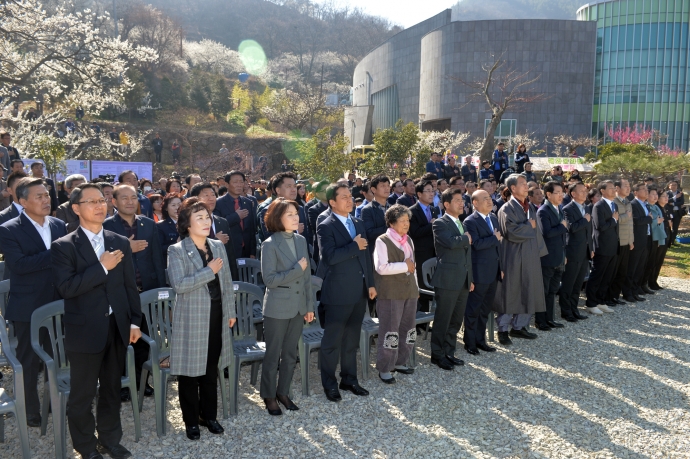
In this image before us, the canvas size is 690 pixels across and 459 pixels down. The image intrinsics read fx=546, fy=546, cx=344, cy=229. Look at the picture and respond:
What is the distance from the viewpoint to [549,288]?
7625mm

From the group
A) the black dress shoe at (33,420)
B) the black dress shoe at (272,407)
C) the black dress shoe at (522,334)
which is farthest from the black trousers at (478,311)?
the black dress shoe at (33,420)

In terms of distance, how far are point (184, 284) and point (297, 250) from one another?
1.09 m

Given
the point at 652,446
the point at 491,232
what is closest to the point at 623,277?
the point at 491,232

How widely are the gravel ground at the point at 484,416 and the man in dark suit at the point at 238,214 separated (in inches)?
90.7

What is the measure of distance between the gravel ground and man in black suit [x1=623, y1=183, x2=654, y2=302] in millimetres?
2827

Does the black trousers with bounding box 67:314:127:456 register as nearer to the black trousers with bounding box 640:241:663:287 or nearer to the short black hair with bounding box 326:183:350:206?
the short black hair with bounding box 326:183:350:206

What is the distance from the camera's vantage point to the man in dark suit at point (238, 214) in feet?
24.3

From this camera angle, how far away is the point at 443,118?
1679 inches

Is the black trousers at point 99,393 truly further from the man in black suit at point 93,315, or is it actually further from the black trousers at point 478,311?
the black trousers at point 478,311

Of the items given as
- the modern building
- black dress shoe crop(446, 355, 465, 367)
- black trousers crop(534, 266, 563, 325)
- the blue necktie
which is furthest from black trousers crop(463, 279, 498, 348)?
the modern building

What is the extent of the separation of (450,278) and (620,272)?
4781mm

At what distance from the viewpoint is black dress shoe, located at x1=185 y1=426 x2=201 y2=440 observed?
423 centimetres

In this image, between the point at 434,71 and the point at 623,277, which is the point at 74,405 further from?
the point at 434,71

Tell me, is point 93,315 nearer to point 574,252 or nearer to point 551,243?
point 551,243
